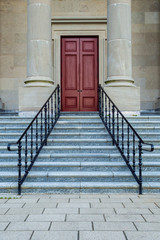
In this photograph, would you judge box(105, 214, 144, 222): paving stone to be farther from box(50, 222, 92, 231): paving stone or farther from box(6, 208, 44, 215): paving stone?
box(6, 208, 44, 215): paving stone

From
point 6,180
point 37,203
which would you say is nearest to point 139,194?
point 37,203

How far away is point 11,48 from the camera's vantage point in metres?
11.1

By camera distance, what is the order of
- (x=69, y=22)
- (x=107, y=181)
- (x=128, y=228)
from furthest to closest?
(x=69, y=22)
(x=107, y=181)
(x=128, y=228)

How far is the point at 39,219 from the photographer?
341cm

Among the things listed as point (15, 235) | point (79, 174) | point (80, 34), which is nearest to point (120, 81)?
point (80, 34)

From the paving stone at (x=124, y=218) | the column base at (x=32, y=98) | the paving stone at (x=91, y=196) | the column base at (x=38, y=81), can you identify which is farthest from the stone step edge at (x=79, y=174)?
the column base at (x=38, y=81)

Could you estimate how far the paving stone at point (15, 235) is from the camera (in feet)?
9.47

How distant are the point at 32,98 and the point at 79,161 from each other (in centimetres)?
363

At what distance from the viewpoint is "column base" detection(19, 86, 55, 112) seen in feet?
27.1

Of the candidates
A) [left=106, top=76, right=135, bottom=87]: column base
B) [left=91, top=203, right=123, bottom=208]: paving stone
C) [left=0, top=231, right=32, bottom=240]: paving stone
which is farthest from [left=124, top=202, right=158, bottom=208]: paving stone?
[left=106, top=76, right=135, bottom=87]: column base

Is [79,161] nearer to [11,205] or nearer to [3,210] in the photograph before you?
[11,205]

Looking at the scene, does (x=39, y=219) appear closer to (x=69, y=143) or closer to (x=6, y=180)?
(x=6, y=180)

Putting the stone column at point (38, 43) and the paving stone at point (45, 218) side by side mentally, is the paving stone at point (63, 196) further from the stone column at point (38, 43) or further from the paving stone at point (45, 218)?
the stone column at point (38, 43)

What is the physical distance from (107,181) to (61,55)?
24.4ft
